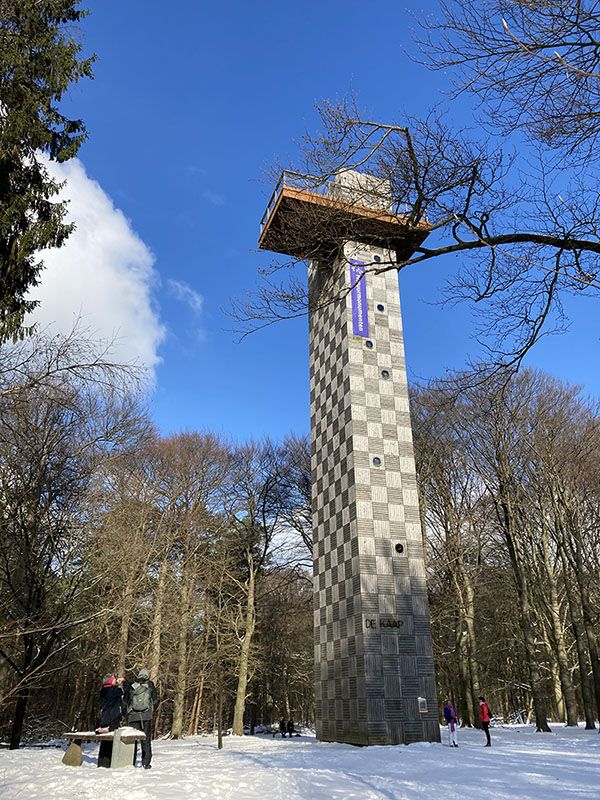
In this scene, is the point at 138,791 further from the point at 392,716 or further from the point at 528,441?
the point at 528,441

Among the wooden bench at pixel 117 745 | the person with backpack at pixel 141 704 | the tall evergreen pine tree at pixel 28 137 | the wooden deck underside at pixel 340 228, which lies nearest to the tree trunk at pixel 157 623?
the person with backpack at pixel 141 704

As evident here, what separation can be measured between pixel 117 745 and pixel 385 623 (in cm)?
898

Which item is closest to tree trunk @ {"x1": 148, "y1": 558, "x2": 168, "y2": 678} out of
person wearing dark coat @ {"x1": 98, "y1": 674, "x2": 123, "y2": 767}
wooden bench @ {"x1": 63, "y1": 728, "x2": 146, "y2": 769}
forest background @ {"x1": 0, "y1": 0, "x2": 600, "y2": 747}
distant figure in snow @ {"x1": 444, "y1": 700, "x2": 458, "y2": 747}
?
forest background @ {"x1": 0, "y1": 0, "x2": 600, "y2": 747}

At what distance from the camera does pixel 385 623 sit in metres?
16.2

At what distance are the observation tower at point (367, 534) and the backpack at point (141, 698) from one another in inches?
301

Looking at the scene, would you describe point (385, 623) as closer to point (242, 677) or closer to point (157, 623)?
point (157, 623)

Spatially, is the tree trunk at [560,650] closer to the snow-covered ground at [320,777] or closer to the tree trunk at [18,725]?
the snow-covered ground at [320,777]

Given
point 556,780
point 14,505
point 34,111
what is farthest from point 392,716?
point 34,111

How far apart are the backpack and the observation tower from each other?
301 inches

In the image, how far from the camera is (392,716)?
15.4m

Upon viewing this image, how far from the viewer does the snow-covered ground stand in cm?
687

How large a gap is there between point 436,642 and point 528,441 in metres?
11.5

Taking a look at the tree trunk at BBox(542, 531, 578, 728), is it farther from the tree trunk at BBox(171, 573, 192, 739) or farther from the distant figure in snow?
the tree trunk at BBox(171, 573, 192, 739)

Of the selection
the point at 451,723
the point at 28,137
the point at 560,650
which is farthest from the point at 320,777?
the point at 560,650
